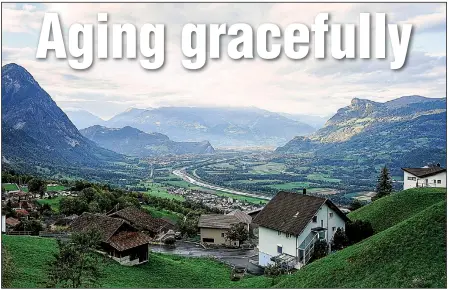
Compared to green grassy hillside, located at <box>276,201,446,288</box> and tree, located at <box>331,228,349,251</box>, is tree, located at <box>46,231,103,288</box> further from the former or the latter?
tree, located at <box>331,228,349,251</box>

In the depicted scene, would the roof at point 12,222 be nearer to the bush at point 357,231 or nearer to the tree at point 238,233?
the tree at point 238,233

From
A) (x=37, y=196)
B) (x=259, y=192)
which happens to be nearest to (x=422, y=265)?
(x=37, y=196)

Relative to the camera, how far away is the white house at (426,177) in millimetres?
49344

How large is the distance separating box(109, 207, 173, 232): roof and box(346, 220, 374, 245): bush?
2364cm

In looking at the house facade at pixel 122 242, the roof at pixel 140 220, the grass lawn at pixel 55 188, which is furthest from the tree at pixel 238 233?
the grass lawn at pixel 55 188

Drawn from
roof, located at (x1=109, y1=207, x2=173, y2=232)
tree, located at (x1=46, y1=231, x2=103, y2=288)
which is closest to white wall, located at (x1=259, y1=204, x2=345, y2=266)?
tree, located at (x1=46, y1=231, x2=103, y2=288)

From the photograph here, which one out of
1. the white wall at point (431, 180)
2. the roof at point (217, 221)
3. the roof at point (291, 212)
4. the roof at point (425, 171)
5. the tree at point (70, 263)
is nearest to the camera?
the tree at point (70, 263)

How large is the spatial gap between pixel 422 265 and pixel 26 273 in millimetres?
21747

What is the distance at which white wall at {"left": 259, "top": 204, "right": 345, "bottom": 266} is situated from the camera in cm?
3158

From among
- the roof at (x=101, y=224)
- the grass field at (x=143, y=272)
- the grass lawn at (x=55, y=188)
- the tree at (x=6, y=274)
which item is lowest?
the grass field at (x=143, y=272)

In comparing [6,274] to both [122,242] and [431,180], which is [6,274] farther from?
[431,180]

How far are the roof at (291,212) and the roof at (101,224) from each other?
442 inches

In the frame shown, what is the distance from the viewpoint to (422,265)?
2044cm

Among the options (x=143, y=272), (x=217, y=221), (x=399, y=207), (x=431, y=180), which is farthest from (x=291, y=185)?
(x=143, y=272)
